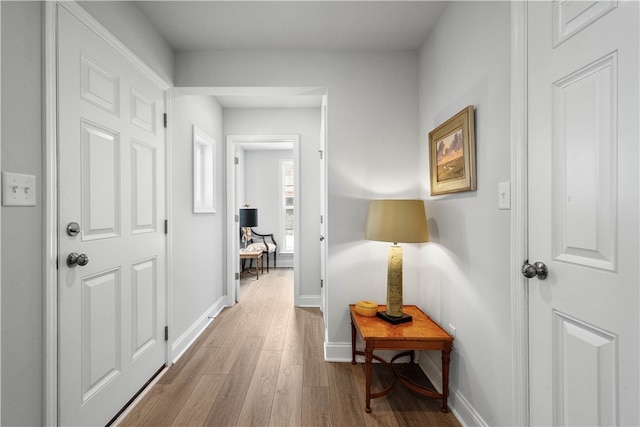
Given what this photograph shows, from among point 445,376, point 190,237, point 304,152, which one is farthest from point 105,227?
point 304,152

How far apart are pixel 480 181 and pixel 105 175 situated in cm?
197

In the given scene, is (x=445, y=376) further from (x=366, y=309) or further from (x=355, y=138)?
(x=355, y=138)

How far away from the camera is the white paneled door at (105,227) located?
4.40 feet

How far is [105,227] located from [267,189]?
4.36m

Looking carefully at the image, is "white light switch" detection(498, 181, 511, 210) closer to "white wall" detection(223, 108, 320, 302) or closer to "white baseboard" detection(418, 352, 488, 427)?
"white baseboard" detection(418, 352, 488, 427)

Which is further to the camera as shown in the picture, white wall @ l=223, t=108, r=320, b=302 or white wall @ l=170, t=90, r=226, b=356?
white wall @ l=223, t=108, r=320, b=302

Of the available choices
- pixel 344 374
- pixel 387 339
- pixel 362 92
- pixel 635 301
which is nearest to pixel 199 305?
pixel 344 374

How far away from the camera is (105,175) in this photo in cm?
158

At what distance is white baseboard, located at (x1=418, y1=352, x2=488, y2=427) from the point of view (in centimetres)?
153

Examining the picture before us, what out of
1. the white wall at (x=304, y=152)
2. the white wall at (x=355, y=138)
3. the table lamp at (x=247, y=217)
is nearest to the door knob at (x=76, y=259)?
the white wall at (x=355, y=138)

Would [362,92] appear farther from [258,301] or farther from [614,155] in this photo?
[258,301]

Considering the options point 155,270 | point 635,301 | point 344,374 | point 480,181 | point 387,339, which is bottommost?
point 344,374

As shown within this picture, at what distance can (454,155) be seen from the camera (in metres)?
1.71

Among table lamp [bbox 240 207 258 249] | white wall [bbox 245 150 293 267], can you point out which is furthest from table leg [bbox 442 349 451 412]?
white wall [bbox 245 150 293 267]
